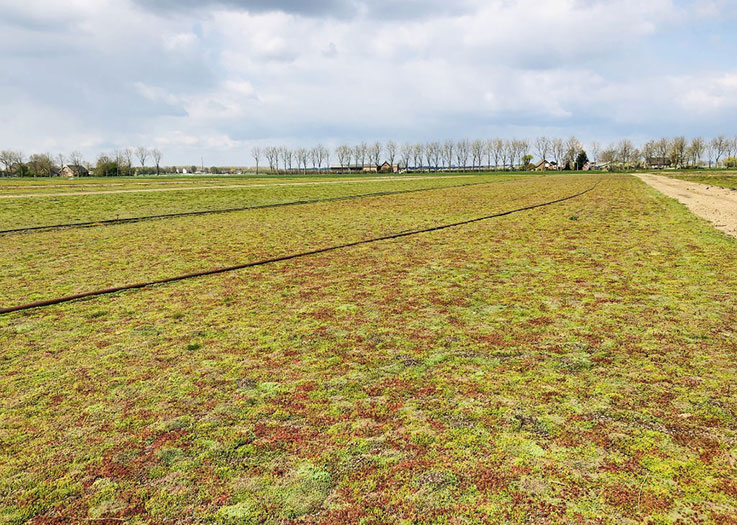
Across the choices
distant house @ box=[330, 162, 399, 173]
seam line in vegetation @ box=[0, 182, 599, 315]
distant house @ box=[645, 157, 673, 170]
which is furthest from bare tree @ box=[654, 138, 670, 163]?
seam line in vegetation @ box=[0, 182, 599, 315]

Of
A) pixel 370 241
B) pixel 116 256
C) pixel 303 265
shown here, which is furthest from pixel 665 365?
pixel 116 256

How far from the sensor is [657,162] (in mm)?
166000

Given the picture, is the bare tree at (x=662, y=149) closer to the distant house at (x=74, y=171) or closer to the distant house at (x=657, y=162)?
the distant house at (x=657, y=162)

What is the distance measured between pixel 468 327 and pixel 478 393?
1.53 m

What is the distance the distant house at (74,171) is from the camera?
161 m

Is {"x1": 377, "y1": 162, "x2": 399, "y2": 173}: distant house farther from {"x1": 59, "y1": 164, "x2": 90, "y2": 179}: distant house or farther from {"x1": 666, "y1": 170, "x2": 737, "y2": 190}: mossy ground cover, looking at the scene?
{"x1": 666, "y1": 170, "x2": 737, "y2": 190}: mossy ground cover

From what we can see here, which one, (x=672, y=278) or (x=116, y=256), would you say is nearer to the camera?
(x=672, y=278)

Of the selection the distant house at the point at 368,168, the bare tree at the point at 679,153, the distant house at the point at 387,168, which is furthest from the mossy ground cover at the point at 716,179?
the distant house at the point at 387,168

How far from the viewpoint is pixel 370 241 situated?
1104 centimetres

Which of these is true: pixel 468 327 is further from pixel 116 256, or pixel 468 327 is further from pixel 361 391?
pixel 116 256

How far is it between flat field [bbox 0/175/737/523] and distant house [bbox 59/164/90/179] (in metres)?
186

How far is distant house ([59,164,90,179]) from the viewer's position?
16075 cm

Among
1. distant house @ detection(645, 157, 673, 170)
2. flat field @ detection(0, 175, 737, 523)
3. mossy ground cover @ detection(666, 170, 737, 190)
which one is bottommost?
flat field @ detection(0, 175, 737, 523)

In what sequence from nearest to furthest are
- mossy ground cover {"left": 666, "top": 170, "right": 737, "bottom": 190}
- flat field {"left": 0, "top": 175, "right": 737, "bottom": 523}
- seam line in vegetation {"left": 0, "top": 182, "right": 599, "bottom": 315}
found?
flat field {"left": 0, "top": 175, "right": 737, "bottom": 523} → seam line in vegetation {"left": 0, "top": 182, "right": 599, "bottom": 315} → mossy ground cover {"left": 666, "top": 170, "right": 737, "bottom": 190}
